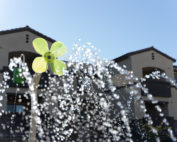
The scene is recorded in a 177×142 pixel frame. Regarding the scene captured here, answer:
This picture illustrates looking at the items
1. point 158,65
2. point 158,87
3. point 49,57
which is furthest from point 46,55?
point 158,65

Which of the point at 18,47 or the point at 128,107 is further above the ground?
the point at 18,47

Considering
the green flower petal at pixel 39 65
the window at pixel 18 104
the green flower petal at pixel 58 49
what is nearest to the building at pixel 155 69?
the window at pixel 18 104

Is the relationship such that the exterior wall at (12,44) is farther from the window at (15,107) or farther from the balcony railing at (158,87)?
the balcony railing at (158,87)

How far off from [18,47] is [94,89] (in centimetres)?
585

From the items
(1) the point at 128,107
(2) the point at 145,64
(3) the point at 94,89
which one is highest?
(2) the point at 145,64

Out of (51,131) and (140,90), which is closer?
(51,131)

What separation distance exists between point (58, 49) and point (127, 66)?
1136 centimetres

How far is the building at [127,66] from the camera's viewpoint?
15875 millimetres

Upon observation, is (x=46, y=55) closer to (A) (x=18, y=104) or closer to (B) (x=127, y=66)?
(A) (x=18, y=104)

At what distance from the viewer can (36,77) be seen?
7.06m

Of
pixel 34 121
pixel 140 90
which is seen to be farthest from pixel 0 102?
pixel 34 121

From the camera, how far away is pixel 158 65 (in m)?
19.7

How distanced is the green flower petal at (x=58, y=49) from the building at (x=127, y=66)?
652cm

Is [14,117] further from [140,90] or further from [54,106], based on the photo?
[140,90]
